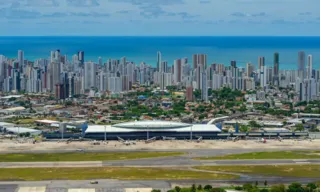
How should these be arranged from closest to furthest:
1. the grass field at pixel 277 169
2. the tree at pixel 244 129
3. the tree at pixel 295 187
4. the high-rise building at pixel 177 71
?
the tree at pixel 295 187 → the grass field at pixel 277 169 → the tree at pixel 244 129 → the high-rise building at pixel 177 71

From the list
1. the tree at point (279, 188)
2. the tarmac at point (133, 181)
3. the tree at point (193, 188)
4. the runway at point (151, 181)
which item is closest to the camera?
the tree at point (279, 188)

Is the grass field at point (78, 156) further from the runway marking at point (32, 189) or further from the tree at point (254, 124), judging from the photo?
the tree at point (254, 124)

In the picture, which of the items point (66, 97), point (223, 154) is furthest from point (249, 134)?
point (66, 97)

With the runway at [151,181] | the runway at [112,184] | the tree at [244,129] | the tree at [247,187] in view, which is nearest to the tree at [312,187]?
the runway at [112,184]

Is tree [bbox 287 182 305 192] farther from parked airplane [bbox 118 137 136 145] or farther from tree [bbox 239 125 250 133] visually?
tree [bbox 239 125 250 133]

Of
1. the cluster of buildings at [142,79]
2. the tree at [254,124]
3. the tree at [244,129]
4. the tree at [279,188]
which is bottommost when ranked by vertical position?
the tree at [279,188]
